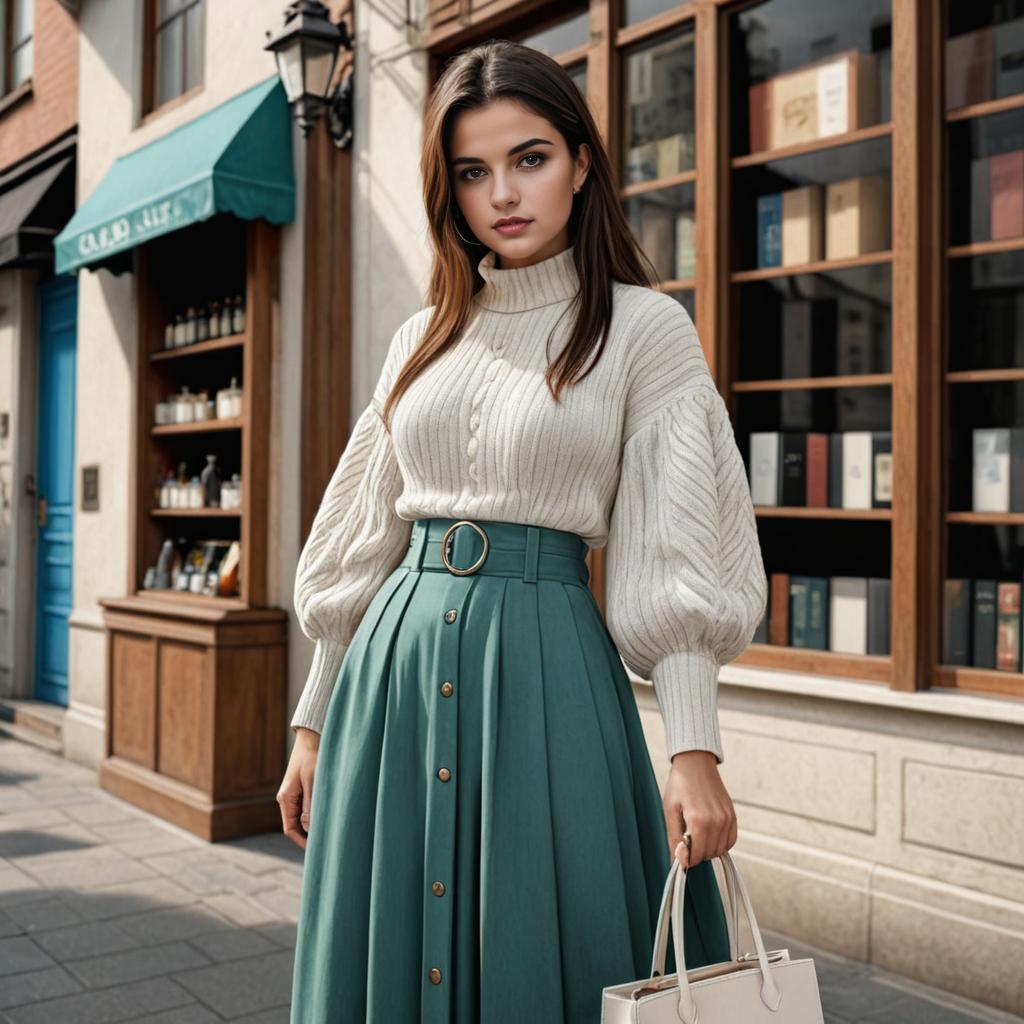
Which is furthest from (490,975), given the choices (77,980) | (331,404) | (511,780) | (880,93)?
(331,404)

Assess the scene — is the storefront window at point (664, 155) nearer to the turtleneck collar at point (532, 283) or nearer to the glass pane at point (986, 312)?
the glass pane at point (986, 312)

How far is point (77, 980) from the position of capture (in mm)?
3656

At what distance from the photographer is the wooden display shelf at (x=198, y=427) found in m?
5.85

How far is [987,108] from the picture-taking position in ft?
11.8

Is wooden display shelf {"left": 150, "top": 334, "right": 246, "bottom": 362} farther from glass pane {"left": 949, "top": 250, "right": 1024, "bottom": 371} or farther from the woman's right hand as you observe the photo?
the woman's right hand

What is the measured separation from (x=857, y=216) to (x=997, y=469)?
3.21 ft

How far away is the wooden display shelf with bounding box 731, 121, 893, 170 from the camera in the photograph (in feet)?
12.7

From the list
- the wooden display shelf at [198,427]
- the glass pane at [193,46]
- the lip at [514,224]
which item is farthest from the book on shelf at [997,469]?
the glass pane at [193,46]

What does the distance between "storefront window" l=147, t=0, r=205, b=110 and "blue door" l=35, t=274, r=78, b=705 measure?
1.65 metres

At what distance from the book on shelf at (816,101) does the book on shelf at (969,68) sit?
0.85 feet

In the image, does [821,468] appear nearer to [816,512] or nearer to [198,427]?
[816,512]

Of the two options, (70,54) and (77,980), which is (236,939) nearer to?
(77,980)

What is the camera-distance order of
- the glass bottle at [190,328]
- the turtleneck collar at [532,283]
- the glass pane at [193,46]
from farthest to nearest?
the glass pane at [193,46], the glass bottle at [190,328], the turtleneck collar at [532,283]

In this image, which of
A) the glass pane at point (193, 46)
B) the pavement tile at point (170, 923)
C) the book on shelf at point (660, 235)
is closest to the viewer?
the pavement tile at point (170, 923)
